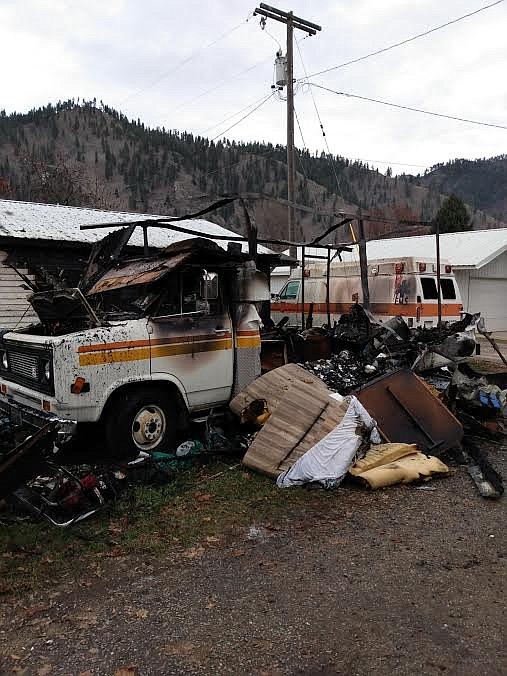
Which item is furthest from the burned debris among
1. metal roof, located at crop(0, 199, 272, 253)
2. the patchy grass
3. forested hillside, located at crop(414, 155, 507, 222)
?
forested hillside, located at crop(414, 155, 507, 222)

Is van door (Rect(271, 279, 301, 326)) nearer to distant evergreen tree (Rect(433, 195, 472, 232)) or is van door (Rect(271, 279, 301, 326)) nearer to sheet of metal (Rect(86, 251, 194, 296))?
sheet of metal (Rect(86, 251, 194, 296))

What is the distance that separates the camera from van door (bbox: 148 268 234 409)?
6.35 metres

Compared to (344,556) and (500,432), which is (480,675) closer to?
(344,556)

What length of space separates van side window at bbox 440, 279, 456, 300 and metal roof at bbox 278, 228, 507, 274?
7364 mm

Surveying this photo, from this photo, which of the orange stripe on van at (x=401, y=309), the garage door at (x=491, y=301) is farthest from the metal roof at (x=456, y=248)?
the orange stripe on van at (x=401, y=309)

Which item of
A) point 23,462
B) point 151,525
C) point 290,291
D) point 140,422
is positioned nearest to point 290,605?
point 151,525

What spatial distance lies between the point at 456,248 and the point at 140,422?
20.9 m

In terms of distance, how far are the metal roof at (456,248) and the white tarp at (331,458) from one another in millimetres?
14966

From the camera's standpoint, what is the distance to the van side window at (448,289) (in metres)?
12.7

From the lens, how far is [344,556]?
420cm

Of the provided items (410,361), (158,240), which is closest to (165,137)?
(158,240)

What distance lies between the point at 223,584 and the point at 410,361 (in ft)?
17.1

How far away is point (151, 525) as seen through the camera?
4.73 metres

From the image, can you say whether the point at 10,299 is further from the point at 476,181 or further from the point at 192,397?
the point at 476,181
